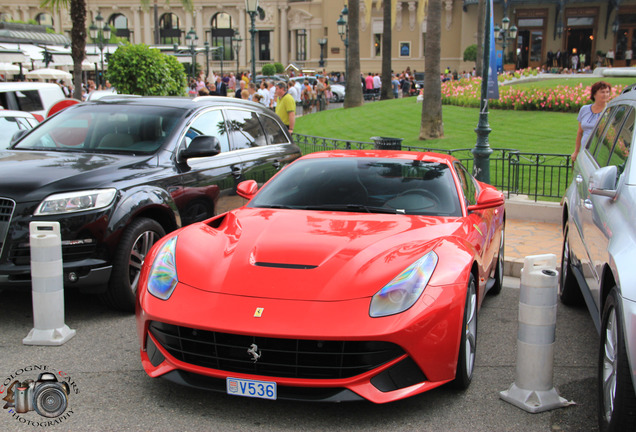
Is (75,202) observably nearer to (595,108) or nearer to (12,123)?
(12,123)

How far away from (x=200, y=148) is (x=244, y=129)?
4.82 ft

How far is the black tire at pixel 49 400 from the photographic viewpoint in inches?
152

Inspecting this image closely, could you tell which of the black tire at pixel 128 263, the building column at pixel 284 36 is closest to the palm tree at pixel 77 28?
the black tire at pixel 128 263

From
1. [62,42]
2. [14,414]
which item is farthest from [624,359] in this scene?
[62,42]

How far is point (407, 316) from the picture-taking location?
364 cm

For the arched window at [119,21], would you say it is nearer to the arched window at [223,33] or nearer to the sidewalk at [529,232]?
the arched window at [223,33]

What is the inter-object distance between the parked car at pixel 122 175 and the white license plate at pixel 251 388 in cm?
218

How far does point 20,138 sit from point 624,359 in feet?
19.4

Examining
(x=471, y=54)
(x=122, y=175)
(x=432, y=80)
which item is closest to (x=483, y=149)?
(x=122, y=175)

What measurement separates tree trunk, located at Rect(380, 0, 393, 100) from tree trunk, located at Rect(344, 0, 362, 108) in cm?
357

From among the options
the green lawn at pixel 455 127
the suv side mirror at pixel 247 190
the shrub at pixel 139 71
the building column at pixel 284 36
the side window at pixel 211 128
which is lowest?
the green lawn at pixel 455 127

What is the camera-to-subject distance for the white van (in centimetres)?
1540

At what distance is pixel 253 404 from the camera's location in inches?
155

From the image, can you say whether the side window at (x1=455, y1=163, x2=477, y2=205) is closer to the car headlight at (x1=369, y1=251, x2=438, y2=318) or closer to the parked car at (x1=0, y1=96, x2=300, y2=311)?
the car headlight at (x1=369, y1=251, x2=438, y2=318)
